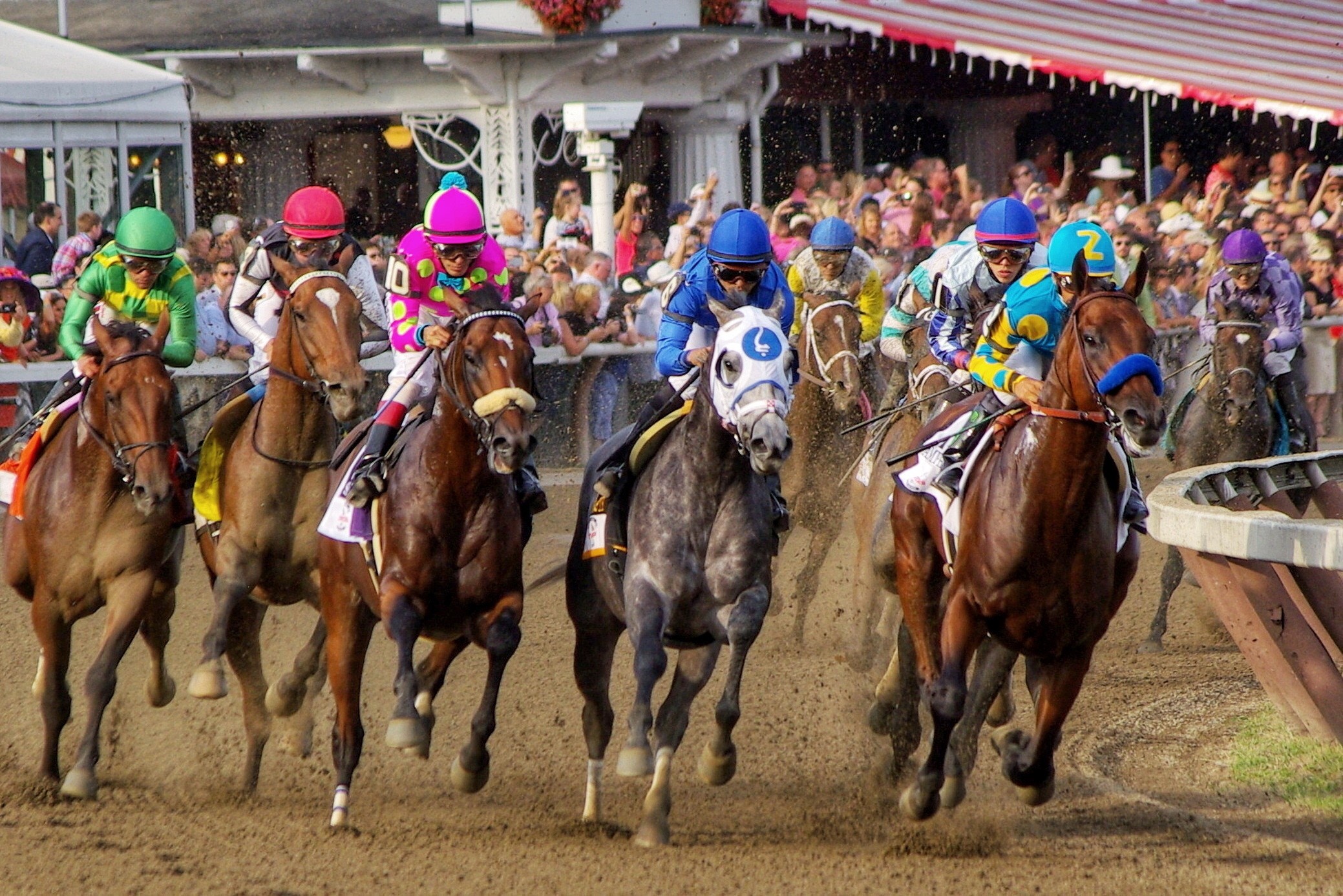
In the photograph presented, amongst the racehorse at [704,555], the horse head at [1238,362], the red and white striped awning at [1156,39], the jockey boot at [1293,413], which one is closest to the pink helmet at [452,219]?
the racehorse at [704,555]

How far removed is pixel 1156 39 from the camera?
19906 mm

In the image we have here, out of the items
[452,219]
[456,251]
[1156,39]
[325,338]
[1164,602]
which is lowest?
[1164,602]

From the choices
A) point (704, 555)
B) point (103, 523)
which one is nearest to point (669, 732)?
point (704, 555)

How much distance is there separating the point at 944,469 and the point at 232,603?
8.94ft

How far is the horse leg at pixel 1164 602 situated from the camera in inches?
355

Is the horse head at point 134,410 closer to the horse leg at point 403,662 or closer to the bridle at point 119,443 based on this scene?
the bridle at point 119,443

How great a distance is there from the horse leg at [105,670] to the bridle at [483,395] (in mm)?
1517

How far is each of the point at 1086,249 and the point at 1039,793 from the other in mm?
1794

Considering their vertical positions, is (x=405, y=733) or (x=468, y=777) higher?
(x=405, y=733)

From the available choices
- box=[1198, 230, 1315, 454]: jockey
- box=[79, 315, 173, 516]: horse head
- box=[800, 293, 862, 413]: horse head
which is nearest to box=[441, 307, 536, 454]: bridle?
box=[79, 315, 173, 516]: horse head

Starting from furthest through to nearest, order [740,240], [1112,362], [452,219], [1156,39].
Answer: [1156,39]
[452,219]
[740,240]
[1112,362]

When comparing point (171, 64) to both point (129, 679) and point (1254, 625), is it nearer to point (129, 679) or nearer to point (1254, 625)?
point (129, 679)

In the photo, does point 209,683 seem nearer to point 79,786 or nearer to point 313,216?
point 79,786

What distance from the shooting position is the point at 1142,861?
5.57 metres
